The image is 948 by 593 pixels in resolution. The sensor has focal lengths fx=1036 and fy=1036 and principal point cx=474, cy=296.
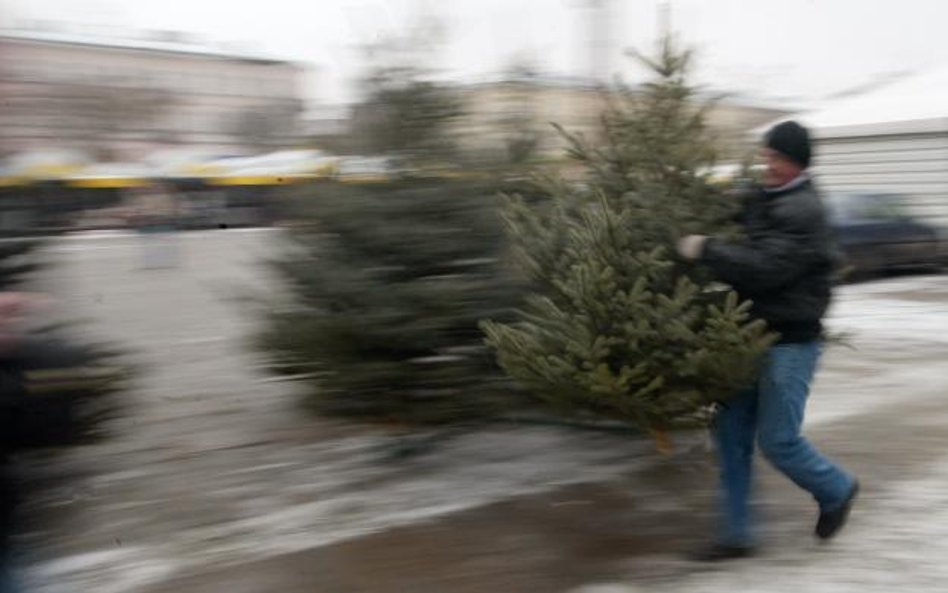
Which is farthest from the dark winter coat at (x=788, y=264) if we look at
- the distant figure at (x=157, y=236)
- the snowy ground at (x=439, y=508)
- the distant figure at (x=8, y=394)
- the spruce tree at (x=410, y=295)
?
the distant figure at (x=157, y=236)

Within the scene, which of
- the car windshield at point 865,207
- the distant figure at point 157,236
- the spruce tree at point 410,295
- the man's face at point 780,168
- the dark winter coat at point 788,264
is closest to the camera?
the dark winter coat at point 788,264

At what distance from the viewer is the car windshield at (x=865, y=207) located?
1559 centimetres

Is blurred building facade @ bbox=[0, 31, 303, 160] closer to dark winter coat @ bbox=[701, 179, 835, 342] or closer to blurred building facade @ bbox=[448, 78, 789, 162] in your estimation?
blurred building facade @ bbox=[448, 78, 789, 162]

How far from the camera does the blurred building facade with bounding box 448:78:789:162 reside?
5.48 m

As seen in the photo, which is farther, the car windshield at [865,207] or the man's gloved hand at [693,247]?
the car windshield at [865,207]

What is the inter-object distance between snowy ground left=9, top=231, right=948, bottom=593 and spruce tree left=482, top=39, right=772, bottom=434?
571mm

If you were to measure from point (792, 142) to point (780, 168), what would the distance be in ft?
0.39

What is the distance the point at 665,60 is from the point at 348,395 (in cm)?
238

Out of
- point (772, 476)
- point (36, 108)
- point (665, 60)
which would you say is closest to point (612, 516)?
point (772, 476)

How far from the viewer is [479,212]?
5.34 metres

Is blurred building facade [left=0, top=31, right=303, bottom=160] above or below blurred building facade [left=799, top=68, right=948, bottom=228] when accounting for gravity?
above

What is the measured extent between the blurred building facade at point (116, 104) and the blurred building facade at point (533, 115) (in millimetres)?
1162

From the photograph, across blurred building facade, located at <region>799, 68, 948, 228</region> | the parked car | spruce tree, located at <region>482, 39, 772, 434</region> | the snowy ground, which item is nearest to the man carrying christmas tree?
spruce tree, located at <region>482, 39, 772, 434</region>

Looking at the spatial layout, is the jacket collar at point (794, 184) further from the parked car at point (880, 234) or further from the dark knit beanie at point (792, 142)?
the parked car at point (880, 234)
